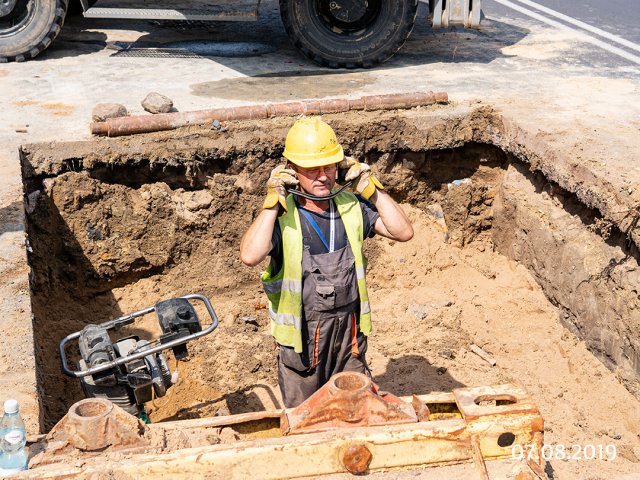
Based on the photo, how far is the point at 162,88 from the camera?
9.01 metres

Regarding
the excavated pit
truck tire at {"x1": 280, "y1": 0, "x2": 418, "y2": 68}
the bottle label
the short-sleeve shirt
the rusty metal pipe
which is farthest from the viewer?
truck tire at {"x1": 280, "y1": 0, "x2": 418, "y2": 68}

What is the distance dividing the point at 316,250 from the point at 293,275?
196 mm

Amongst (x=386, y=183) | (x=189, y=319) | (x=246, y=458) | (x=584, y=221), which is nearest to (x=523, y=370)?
A: (x=584, y=221)

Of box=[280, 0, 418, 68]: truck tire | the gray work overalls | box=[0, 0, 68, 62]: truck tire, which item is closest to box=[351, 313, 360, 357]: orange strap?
the gray work overalls

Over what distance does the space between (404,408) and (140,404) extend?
5.82ft

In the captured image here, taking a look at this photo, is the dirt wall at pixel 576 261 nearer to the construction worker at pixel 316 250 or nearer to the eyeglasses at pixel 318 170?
the construction worker at pixel 316 250

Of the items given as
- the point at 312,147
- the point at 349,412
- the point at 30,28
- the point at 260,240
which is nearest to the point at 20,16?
the point at 30,28

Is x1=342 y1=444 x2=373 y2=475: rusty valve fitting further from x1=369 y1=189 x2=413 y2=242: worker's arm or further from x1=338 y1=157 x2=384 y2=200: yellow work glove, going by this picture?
x1=338 y1=157 x2=384 y2=200: yellow work glove

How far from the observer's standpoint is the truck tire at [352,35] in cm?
982

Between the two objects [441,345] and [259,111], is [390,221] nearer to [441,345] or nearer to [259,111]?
[441,345]

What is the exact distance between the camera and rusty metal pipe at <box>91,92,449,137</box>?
7.68 meters

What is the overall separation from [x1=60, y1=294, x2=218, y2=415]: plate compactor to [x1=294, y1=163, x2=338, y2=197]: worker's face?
3.23ft

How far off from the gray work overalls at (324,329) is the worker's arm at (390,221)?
0.28m

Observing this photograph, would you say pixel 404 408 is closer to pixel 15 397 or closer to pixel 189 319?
pixel 189 319
